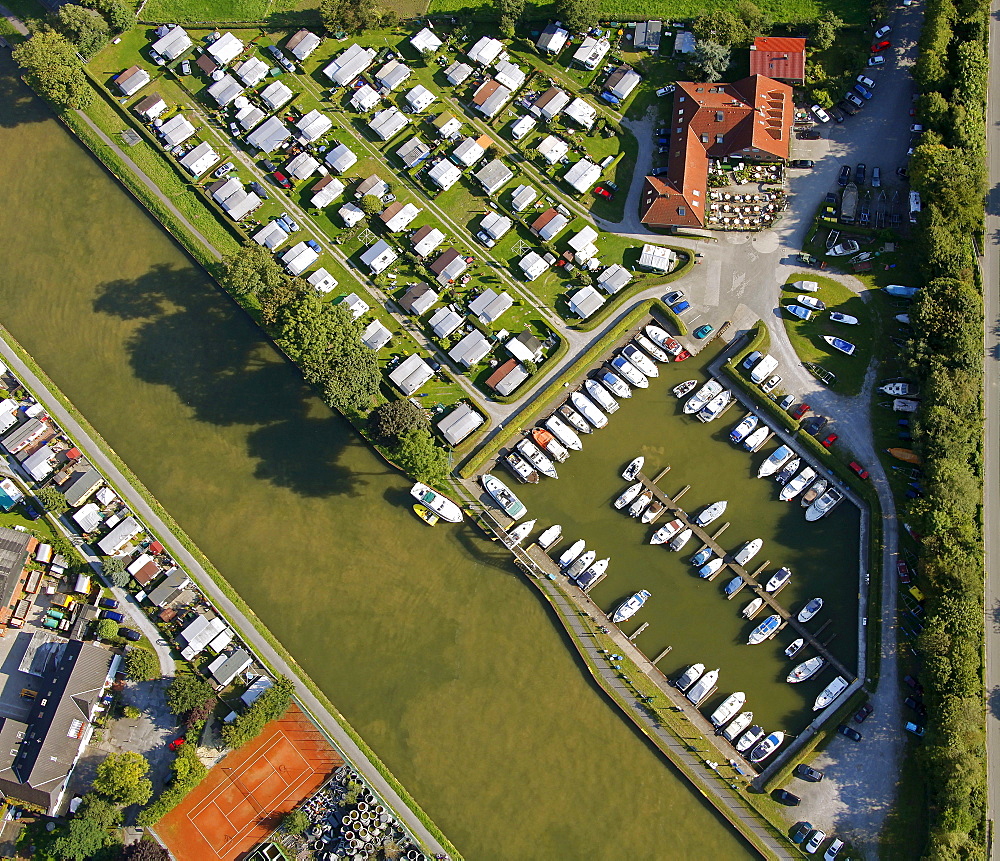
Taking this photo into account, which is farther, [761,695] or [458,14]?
[458,14]

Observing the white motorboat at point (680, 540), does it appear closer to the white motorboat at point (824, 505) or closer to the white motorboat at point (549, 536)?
the white motorboat at point (549, 536)

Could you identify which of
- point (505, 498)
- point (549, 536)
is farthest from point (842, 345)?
point (505, 498)

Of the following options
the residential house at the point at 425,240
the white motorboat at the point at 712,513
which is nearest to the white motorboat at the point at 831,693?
the white motorboat at the point at 712,513

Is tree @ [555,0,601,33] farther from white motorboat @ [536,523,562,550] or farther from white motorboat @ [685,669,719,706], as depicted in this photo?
white motorboat @ [685,669,719,706]

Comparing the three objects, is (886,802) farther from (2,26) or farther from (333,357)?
(2,26)

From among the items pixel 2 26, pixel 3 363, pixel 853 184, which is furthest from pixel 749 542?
pixel 2 26

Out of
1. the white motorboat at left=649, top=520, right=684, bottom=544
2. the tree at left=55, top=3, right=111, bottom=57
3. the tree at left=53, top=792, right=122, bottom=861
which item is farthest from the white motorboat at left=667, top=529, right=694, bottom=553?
the tree at left=55, top=3, right=111, bottom=57
